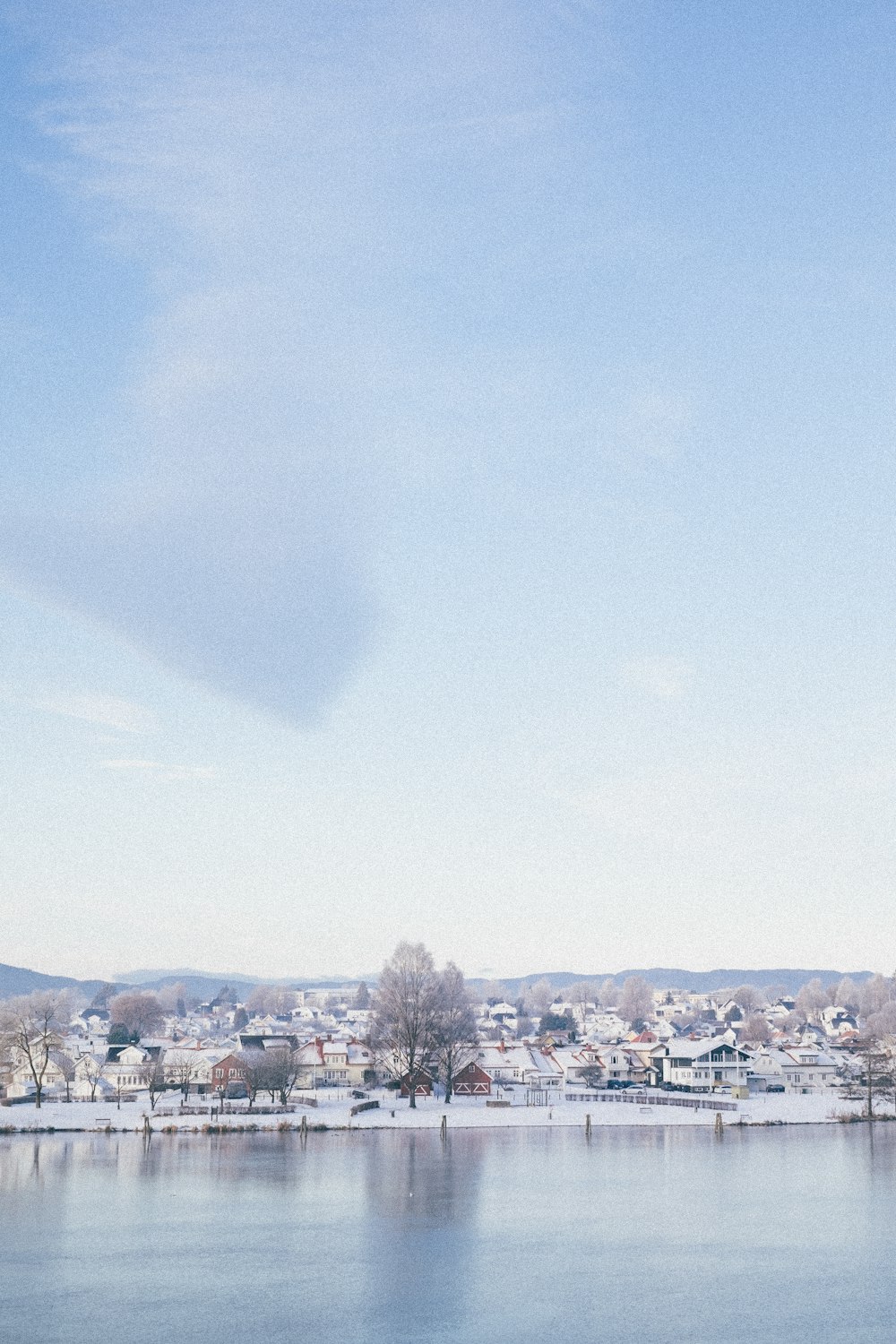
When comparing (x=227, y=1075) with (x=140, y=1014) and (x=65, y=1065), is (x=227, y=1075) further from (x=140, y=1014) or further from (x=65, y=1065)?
(x=140, y=1014)

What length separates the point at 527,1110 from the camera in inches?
2616

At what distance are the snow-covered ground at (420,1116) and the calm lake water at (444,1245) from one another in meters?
10.1

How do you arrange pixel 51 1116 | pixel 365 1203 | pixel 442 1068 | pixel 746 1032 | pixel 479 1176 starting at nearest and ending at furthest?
pixel 365 1203, pixel 479 1176, pixel 51 1116, pixel 442 1068, pixel 746 1032

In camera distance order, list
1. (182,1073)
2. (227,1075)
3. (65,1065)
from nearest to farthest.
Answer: (227,1075), (182,1073), (65,1065)

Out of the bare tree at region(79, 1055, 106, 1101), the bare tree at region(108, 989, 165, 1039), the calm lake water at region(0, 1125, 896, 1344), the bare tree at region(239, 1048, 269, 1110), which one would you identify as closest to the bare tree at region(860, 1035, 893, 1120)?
the calm lake water at region(0, 1125, 896, 1344)

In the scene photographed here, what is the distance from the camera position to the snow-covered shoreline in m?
56.9

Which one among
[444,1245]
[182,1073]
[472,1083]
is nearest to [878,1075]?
[472,1083]

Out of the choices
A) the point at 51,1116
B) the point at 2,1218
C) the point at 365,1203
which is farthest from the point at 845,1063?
the point at 2,1218

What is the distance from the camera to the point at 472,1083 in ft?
252

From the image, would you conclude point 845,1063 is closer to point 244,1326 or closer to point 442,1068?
point 442,1068

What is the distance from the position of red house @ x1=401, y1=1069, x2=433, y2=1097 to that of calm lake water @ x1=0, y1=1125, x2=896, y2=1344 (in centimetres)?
2577

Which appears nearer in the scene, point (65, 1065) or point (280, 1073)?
point (280, 1073)

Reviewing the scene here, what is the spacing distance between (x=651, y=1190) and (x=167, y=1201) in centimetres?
1411

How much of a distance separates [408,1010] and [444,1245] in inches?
1672
